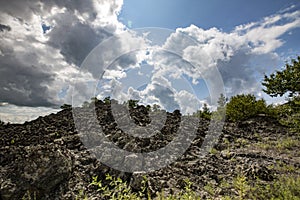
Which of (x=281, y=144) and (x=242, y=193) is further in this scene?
(x=281, y=144)

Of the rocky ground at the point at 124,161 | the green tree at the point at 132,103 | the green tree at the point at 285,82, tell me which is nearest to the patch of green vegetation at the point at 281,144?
the rocky ground at the point at 124,161

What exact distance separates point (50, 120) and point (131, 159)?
21.5 ft

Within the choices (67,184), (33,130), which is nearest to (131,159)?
(67,184)

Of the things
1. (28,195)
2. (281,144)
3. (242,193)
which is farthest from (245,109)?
(28,195)

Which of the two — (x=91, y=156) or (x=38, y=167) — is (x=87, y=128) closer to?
(x=91, y=156)

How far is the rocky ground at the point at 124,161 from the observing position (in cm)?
583

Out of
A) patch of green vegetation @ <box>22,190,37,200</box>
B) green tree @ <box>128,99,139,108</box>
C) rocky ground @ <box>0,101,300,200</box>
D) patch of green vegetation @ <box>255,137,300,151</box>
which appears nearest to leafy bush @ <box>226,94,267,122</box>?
rocky ground @ <box>0,101,300,200</box>

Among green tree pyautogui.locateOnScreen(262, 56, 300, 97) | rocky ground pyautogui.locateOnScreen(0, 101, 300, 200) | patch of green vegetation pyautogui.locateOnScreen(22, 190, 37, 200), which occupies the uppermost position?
green tree pyautogui.locateOnScreen(262, 56, 300, 97)

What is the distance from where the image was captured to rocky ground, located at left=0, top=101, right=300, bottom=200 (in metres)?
5.83

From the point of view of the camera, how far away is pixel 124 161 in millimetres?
7066

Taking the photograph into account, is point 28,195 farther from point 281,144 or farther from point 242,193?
point 281,144

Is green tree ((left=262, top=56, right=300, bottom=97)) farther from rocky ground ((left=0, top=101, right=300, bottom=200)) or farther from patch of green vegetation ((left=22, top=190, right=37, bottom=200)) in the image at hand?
patch of green vegetation ((left=22, top=190, right=37, bottom=200))

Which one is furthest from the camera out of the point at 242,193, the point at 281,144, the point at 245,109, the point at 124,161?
the point at 245,109

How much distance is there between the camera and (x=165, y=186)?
247 inches
